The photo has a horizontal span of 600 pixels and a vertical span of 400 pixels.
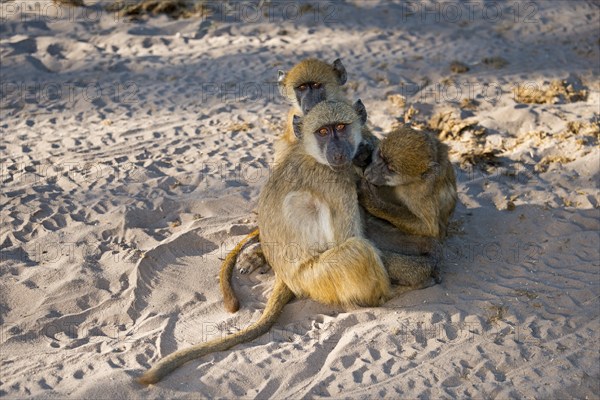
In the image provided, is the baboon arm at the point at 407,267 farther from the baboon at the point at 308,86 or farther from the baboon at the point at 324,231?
the baboon at the point at 308,86

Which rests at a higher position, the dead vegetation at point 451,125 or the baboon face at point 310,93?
the baboon face at point 310,93

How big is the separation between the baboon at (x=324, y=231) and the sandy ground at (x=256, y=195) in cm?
19

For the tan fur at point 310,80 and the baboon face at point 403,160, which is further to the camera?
the tan fur at point 310,80

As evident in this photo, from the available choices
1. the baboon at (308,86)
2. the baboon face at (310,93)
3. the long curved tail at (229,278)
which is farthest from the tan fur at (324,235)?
the baboon face at (310,93)

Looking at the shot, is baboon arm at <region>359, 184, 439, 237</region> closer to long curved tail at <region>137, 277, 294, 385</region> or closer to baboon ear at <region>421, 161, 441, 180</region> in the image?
baboon ear at <region>421, 161, 441, 180</region>

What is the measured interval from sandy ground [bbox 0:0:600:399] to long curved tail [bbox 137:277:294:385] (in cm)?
8

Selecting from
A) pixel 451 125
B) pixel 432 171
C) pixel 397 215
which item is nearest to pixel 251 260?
pixel 397 215

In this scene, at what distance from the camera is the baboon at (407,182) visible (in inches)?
219

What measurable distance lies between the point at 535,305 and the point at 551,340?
1.26ft

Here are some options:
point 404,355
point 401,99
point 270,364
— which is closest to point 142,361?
point 270,364

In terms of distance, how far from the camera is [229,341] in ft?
17.0

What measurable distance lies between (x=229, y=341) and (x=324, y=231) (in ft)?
3.60

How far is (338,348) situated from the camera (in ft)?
17.0

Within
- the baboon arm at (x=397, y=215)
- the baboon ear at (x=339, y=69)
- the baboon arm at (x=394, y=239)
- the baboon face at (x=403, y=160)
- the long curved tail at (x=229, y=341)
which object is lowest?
the long curved tail at (x=229, y=341)
